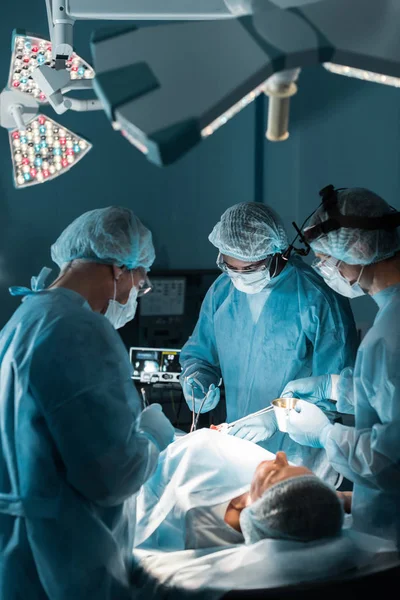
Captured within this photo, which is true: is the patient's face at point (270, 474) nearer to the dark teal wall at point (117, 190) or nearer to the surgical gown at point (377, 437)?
the surgical gown at point (377, 437)

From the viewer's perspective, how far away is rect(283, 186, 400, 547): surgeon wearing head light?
1.53 meters

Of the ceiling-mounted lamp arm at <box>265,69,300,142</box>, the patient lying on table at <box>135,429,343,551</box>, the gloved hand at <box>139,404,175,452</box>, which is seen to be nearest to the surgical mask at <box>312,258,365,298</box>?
the patient lying on table at <box>135,429,343,551</box>

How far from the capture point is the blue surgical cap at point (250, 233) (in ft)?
7.43

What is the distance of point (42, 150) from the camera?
2.79 meters

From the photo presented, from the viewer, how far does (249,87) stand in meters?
1.02

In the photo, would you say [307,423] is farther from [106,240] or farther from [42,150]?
[42,150]

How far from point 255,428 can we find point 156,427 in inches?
28.5

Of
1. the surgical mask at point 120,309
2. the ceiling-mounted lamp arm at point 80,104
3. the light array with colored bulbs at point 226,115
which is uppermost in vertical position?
the light array with colored bulbs at point 226,115

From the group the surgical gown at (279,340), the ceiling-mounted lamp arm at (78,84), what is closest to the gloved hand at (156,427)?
the surgical gown at (279,340)

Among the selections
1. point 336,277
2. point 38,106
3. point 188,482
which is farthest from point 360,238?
point 38,106

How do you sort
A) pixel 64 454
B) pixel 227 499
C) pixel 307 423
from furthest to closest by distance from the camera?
pixel 307 423 → pixel 227 499 → pixel 64 454

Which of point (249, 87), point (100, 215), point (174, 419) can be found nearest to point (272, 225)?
point (100, 215)

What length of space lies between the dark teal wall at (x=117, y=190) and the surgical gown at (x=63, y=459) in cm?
257

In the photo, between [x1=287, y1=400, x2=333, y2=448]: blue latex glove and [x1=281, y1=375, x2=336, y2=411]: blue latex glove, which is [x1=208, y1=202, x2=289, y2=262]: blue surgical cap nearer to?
[x1=281, y1=375, x2=336, y2=411]: blue latex glove
